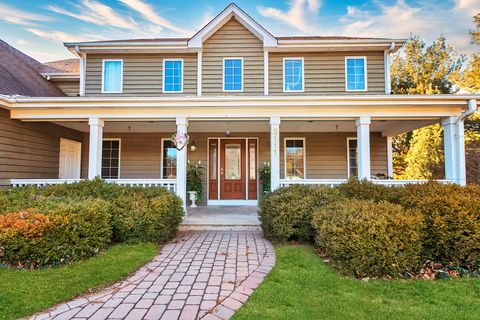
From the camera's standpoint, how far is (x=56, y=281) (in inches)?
119

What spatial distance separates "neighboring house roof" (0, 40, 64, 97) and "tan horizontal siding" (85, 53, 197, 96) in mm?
1432

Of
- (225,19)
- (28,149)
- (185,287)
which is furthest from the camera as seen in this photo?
(225,19)

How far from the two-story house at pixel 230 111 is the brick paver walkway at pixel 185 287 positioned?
2494mm

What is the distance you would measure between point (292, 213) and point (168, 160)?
19.5ft

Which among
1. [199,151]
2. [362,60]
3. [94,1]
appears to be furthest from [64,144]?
[362,60]

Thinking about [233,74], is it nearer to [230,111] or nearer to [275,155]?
[230,111]

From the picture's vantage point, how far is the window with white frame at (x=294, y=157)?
930cm

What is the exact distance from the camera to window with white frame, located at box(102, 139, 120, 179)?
30.8ft

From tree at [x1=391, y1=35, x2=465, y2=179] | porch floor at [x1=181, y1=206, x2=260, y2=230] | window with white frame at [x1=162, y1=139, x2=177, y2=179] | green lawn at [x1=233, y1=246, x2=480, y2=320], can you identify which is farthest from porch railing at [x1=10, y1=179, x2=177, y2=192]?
tree at [x1=391, y1=35, x2=465, y2=179]

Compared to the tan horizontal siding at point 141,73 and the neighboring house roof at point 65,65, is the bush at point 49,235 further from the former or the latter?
the neighboring house roof at point 65,65

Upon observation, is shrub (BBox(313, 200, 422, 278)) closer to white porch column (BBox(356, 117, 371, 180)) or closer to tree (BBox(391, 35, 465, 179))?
white porch column (BBox(356, 117, 371, 180))

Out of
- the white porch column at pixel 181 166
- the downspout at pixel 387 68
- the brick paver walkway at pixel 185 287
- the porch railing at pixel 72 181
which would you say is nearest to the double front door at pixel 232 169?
the porch railing at pixel 72 181

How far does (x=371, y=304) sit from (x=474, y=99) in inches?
243

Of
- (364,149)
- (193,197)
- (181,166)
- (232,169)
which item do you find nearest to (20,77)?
(181,166)
